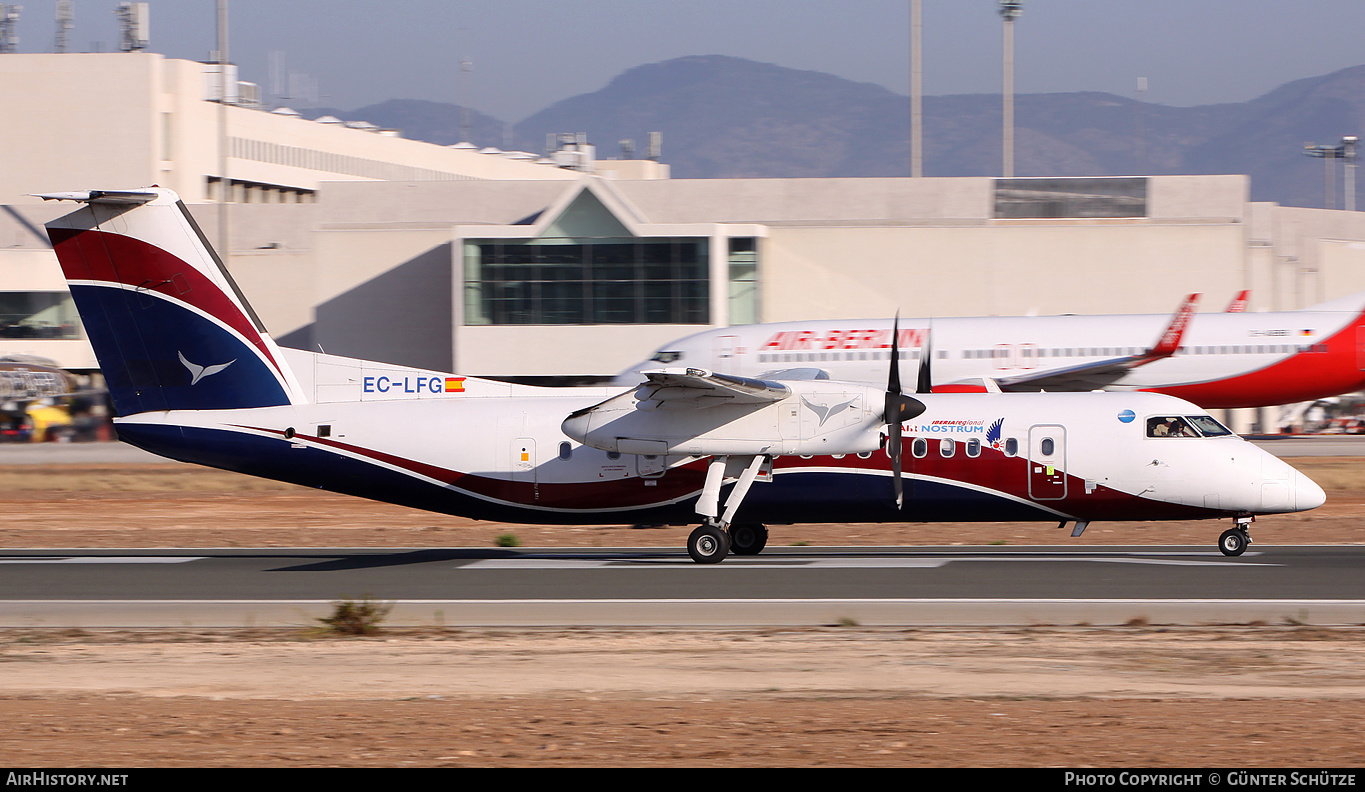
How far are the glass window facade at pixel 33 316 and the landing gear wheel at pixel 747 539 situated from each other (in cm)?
5160

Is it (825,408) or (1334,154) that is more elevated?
(1334,154)

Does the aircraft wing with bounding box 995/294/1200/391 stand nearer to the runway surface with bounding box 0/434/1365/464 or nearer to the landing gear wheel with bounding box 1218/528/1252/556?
the runway surface with bounding box 0/434/1365/464

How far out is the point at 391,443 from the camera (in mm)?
20047

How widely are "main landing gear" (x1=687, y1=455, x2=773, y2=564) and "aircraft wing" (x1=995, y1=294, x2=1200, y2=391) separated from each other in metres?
17.8

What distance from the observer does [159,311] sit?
19797 millimetres

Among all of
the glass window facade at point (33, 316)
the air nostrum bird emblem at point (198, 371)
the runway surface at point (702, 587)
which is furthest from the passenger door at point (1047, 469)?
the glass window facade at point (33, 316)

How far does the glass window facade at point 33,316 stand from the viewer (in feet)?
207

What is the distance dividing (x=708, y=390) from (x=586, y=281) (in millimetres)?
35458

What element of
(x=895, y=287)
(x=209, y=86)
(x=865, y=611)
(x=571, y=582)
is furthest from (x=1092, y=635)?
(x=209, y=86)

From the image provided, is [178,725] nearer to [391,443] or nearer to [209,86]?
[391,443]

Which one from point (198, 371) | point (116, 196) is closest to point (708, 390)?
point (198, 371)

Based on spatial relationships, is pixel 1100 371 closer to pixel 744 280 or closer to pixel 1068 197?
pixel 1068 197

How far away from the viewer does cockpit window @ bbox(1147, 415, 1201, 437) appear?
19.4 meters
